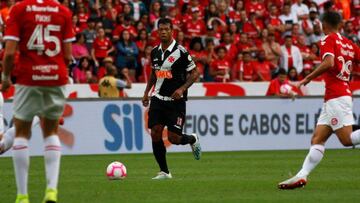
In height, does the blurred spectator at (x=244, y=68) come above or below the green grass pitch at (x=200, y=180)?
below

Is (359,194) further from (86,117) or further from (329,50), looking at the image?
(86,117)

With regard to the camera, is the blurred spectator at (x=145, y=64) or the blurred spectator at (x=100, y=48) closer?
the blurred spectator at (x=100, y=48)

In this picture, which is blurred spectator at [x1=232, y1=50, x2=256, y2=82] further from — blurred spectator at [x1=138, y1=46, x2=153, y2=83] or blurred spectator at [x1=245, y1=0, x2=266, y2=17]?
blurred spectator at [x1=245, y1=0, x2=266, y2=17]

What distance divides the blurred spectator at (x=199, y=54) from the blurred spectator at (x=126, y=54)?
1625mm

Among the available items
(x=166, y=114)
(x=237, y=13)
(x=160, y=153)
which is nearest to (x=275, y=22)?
Result: (x=237, y=13)

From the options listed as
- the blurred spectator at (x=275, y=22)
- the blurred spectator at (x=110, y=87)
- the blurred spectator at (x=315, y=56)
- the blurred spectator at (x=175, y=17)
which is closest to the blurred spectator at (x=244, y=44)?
the blurred spectator at (x=275, y=22)

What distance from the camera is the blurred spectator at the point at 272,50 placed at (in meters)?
29.9

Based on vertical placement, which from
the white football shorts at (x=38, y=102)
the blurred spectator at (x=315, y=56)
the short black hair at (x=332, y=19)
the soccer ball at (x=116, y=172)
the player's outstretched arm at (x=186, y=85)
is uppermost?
the short black hair at (x=332, y=19)

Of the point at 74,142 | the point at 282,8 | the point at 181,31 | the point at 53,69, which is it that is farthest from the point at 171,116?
the point at 282,8

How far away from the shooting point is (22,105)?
36.1 ft

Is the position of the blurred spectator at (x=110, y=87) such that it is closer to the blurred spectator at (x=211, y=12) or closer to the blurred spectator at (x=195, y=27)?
the blurred spectator at (x=195, y=27)

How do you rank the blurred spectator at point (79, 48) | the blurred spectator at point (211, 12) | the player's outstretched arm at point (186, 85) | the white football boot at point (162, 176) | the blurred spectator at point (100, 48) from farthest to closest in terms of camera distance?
the blurred spectator at point (211, 12)
the blurred spectator at point (100, 48)
the blurred spectator at point (79, 48)
the player's outstretched arm at point (186, 85)
the white football boot at point (162, 176)

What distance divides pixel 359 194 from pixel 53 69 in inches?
171

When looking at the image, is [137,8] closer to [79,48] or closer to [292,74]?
[79,48]
